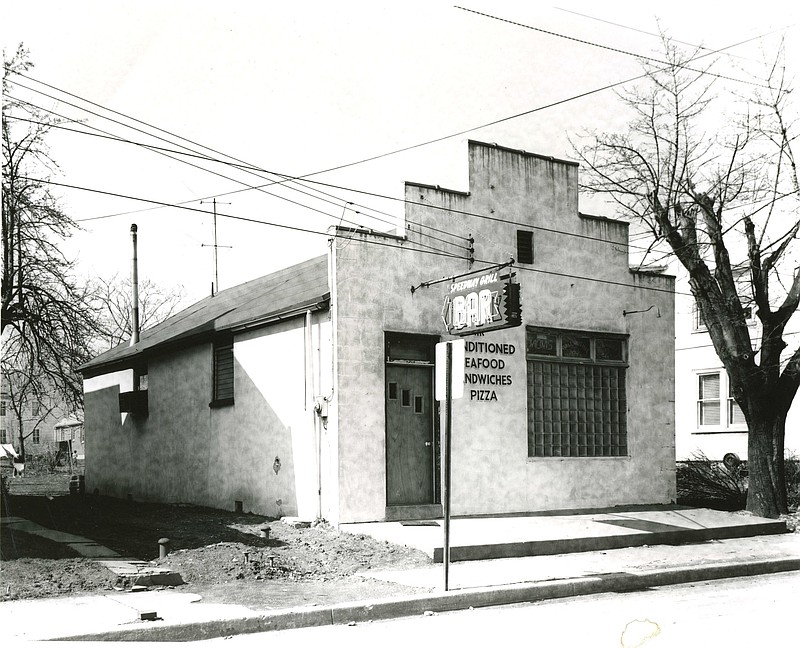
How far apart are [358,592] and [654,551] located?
5790mm

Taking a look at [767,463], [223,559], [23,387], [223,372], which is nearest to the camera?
[223,559]

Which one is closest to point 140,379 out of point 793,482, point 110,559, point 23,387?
point 23,387

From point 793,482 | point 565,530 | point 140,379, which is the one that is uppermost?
point 140,379

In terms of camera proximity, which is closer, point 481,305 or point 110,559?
point 110,559

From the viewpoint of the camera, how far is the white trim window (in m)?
Answer: 27.3

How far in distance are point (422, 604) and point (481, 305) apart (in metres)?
5.39

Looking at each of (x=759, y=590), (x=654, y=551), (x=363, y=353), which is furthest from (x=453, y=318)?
(x=759, y=590)

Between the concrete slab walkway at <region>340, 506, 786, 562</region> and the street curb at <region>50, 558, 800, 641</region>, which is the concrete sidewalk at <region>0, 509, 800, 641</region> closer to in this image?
the street curb at <region>50, 558, 800, 641</region>

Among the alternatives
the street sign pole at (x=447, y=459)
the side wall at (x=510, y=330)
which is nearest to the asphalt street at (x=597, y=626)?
the street sign pole at (x=447, y=459)

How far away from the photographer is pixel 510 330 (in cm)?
1616

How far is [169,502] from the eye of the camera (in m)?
19.6

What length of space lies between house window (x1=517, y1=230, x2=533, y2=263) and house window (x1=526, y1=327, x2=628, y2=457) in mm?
1413

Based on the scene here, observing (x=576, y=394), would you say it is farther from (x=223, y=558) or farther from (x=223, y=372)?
(x=223, y=558)

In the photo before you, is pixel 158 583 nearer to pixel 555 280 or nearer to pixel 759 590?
pixel 759 590
